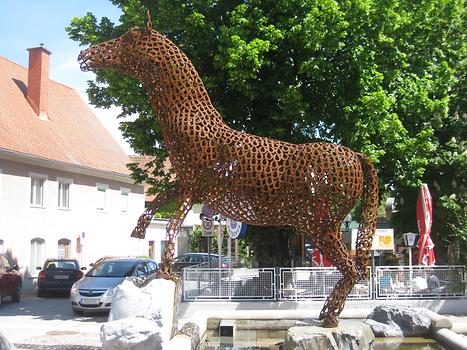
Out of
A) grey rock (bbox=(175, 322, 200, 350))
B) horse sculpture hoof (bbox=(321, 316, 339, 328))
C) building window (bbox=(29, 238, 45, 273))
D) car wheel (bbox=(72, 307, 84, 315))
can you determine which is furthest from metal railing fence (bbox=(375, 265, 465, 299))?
building window (bbox=(29, 238, 45, 273))

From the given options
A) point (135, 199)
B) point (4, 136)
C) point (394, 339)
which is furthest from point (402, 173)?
point (135, 199)

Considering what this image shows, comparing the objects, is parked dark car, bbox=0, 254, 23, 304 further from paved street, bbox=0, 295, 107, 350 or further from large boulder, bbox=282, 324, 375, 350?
large boulder, bbox=282, 324, 375, 350

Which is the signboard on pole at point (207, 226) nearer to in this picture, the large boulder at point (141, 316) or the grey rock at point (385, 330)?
the grey rock at point (385, 330)

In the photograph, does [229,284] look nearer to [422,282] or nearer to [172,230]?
[422,282]

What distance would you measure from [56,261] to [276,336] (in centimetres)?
1304

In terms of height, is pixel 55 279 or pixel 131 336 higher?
pixel 131 336

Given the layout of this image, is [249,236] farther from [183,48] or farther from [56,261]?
[56,261]

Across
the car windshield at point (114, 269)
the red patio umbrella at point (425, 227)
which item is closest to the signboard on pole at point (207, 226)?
the car windshield at point (114, 269)

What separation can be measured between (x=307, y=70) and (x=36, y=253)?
15.7 meters

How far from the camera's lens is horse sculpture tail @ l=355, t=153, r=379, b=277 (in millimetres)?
9203

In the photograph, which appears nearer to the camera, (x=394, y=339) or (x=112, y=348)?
(x=112, y=348)

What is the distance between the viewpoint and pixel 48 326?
1282cm

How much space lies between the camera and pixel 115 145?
32750 mm

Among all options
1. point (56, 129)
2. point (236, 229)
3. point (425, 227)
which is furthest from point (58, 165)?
point (425, 227)
